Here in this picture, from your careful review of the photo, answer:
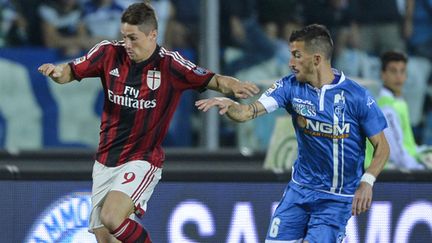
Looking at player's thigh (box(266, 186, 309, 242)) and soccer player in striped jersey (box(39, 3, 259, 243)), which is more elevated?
soccer player in striped jersey (box(39, 3, 259, 243))

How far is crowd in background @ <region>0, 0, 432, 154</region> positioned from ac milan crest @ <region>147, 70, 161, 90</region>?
482 cm

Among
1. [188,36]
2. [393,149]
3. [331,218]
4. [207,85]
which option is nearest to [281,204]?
[331,218]

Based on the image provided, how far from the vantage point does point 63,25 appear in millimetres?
13453

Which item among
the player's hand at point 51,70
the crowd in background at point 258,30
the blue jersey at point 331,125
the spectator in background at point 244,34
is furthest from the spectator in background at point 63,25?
the blue jersey at point 331,125

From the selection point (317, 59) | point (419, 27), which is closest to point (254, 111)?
point (317, 59)

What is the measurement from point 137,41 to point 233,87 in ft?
2.27

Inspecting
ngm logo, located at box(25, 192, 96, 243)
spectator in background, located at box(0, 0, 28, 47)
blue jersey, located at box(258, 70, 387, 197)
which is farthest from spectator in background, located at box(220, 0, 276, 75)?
blue jersey, located at box(258, 70, 387, 197)

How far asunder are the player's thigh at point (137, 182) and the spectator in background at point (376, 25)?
5.82 meters

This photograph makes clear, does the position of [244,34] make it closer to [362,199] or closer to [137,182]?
[137,182]

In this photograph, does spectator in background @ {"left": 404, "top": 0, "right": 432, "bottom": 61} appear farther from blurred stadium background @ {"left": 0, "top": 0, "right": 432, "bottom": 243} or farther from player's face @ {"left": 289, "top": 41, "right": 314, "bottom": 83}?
player's face @ {"left": 289, "top": 41, "right": 314, "bottom": 83}

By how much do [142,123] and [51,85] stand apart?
5.47m

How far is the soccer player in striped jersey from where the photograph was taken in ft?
27.3

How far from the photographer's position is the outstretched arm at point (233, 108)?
24.1 ft

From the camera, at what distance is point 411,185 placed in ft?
30.2
